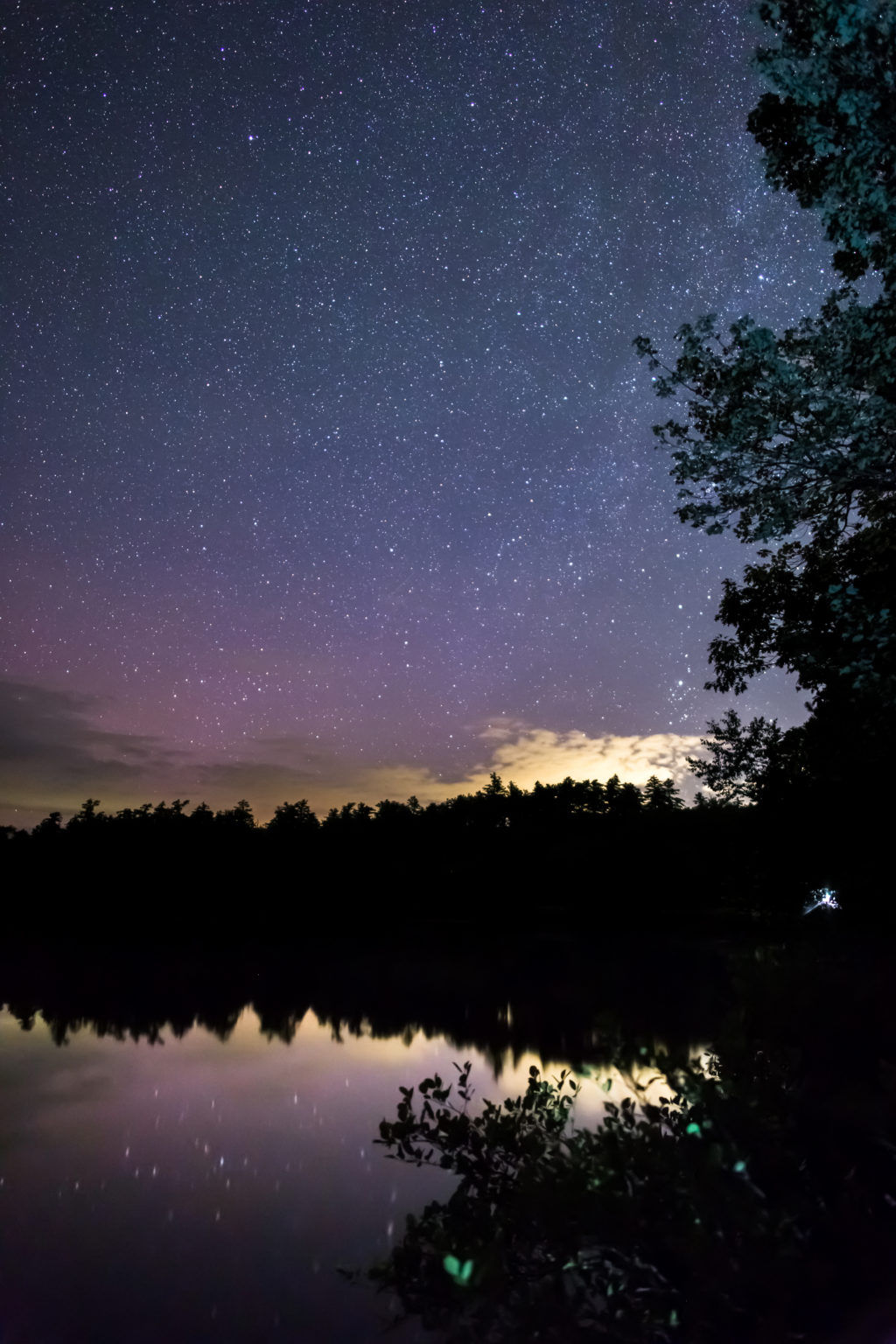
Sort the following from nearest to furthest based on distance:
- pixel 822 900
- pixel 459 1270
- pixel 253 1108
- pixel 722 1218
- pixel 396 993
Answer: pixel 459 1270 < pixel 722 1218 < pixel 253 1108 < pixel 822 900 < pixel 396 993

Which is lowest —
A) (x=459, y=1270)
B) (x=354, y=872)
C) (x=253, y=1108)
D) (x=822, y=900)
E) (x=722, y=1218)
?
(x=253, y=1108)

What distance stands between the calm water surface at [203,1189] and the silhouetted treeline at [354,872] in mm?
36161

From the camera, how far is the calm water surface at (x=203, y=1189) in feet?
22.7

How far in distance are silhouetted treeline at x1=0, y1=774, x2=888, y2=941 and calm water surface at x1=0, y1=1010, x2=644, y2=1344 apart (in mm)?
36161

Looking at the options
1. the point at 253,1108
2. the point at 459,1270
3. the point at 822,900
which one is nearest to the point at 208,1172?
the point at 253,1108

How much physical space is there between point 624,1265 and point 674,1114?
147cm

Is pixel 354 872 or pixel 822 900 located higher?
pixel 354 872

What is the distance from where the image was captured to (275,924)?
57375 mm

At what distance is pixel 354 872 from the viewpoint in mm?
63031

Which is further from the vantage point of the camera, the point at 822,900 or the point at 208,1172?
the point at 822,900

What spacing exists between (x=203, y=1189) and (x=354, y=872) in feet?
177

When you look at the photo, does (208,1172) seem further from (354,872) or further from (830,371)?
(354,872)

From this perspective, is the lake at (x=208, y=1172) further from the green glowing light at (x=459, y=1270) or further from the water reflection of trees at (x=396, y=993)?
the green glowing light at (x=459, y=1270)

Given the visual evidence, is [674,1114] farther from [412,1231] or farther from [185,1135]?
[185,1135]
